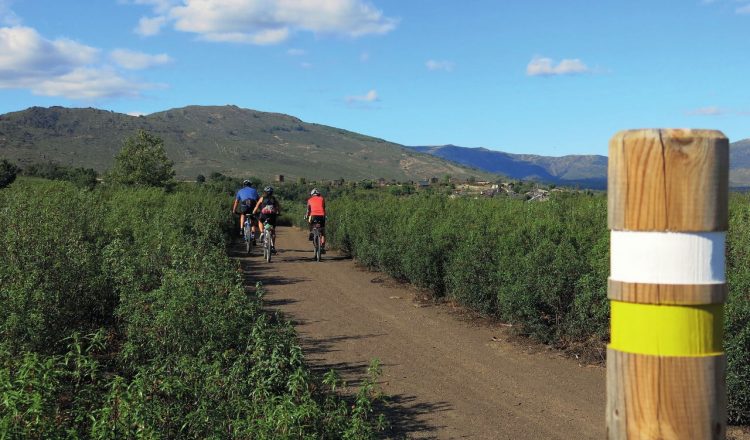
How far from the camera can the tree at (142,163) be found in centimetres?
5397

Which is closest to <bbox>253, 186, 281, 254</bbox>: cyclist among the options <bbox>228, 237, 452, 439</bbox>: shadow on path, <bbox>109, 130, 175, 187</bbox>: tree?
<bbox>228, 237, 452, 439</bbox>: shadow on path

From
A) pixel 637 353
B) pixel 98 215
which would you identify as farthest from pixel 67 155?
pixel 637 353

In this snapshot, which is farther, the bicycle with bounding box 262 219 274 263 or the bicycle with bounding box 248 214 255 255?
the bicycle with bounding box 248 214 255 255

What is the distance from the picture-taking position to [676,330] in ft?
4.54

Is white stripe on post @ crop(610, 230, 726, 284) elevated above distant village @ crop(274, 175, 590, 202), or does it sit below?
below

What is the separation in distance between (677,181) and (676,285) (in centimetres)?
22

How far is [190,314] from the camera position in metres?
5.79

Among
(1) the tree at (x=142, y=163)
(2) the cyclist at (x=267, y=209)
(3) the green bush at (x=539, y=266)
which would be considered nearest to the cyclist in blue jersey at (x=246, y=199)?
(2) the cyclist at (x=267, y=209)

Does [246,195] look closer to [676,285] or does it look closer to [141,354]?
[141,354]

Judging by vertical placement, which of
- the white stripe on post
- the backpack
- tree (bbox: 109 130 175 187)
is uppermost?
tree (bbox: 109 130 175 187)

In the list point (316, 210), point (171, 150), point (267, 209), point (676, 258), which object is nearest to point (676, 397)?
point (676, 258)

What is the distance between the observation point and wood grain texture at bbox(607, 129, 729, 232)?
54.5 inches

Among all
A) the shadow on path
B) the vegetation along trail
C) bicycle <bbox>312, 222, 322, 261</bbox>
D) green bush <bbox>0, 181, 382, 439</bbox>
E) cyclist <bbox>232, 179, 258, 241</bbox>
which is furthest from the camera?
cyclist <bbox>232, 179, 258, 241</bbox>

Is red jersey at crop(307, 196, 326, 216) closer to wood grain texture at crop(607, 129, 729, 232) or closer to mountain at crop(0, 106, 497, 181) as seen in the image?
wood grain texture at crop(607, 129, 729, 232)
